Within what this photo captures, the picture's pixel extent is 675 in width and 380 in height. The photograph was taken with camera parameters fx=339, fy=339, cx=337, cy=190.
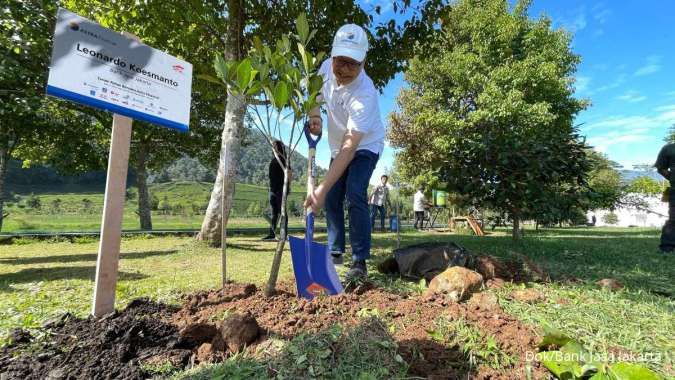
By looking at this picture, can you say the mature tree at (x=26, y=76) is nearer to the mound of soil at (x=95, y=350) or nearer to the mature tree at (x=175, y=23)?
the mature tree at (x=175, y=23)

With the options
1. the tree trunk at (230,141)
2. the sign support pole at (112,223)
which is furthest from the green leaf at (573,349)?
the tree trunk at (230,141)

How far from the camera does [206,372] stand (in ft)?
4.25

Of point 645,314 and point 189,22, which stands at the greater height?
point 189,22

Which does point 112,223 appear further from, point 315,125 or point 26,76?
point 26,76

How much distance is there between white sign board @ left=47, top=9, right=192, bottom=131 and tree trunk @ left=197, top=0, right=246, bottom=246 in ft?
9.05

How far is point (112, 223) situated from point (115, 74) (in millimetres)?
823

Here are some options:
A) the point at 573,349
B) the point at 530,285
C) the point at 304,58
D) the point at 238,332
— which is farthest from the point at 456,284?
the point at 304,58

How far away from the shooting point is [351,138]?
7.33 feet

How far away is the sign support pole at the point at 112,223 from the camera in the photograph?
1.84m

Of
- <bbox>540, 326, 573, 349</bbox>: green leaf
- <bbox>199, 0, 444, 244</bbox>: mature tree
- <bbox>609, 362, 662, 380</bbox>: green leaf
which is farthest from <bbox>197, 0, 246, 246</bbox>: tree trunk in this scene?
<bbox>609, 362, 662, 380</bbox>: green leaf

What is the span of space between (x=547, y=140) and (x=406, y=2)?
10.5 feet

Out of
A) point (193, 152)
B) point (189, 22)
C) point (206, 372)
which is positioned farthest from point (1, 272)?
point (193, 152)

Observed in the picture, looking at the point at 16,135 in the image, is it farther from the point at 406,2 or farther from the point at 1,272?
the point at 406,2

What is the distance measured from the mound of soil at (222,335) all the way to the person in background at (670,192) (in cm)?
566
